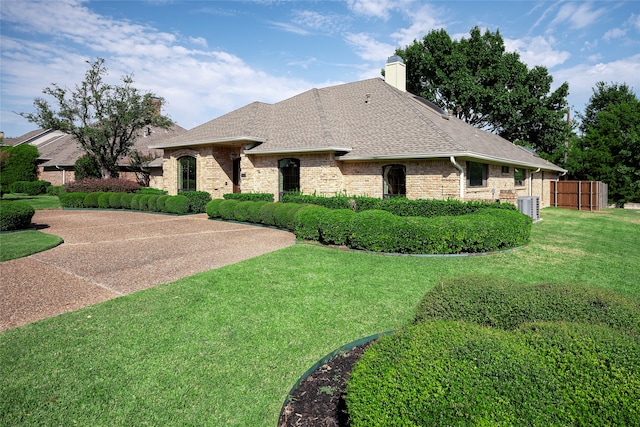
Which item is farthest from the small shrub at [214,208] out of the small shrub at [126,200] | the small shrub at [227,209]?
the small shrub at [126,200]

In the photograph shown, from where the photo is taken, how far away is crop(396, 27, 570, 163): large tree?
101 feet

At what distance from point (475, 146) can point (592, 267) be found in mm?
8873

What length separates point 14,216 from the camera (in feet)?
42.6

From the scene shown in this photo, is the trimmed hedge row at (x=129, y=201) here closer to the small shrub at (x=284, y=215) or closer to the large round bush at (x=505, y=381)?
the small shrub at (x=284, y=215)

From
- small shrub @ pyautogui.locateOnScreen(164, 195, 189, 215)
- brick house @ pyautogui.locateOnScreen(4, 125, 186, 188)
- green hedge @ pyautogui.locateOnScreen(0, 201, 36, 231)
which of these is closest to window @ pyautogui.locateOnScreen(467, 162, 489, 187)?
small shrub @ pyautogui.locateOnScreen(164, 195, 189, 215)

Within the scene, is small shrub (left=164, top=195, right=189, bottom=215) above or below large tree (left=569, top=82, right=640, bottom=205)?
below

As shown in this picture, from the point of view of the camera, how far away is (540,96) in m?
31.4

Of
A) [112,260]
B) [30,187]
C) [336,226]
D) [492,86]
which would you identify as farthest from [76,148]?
[492,86]

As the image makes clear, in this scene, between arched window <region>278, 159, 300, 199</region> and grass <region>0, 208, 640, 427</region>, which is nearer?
grass <region>0, 208, 640, 427</region>

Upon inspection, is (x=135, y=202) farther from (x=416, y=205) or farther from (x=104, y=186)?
(x=416, y=205)

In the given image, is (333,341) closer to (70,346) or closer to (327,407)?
(327,407)

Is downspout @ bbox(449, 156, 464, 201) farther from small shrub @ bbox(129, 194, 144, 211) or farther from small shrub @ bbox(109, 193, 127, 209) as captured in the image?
small shrub @ bbox(109, 193, 127, 209)

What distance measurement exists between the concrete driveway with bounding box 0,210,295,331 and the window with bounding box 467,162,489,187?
7.96m

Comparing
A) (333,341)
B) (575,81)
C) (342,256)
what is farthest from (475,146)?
(575,81)
